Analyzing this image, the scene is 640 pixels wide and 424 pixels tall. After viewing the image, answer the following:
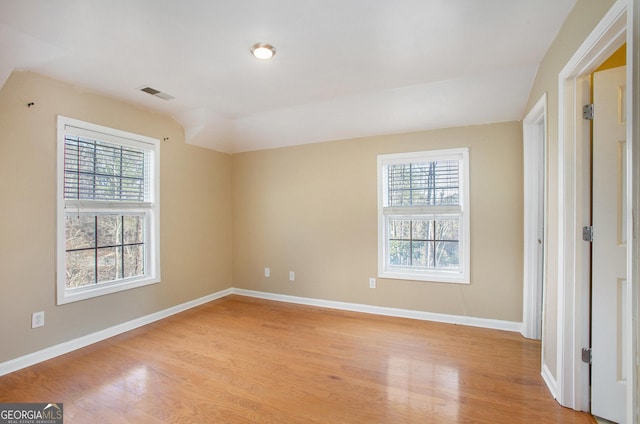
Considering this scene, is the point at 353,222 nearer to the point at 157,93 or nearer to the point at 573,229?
the point at 573,229

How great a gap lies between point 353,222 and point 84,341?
306 cm

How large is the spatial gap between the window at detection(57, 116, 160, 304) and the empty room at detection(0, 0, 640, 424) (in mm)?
22

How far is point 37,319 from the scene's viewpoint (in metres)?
2.46

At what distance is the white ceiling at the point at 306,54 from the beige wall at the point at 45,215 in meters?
0.19

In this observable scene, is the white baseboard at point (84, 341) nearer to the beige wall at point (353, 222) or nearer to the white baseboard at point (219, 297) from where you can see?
the white baseboard at point (219, 297)

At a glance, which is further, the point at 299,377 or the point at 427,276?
the point at 427,276

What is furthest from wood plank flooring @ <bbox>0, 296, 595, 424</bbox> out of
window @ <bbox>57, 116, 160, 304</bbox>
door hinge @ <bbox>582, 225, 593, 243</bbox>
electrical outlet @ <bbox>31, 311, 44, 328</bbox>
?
door hinge @ <bbox>582, 225, 593, 243</bbox>

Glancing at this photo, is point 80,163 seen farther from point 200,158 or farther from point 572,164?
point 572,164

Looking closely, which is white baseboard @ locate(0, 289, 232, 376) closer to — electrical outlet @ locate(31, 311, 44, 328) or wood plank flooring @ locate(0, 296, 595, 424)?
wood plank flooring @ locate(0, 296, 595, 424)

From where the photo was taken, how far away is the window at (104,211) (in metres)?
2.69

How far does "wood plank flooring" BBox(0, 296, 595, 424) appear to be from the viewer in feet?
6.05

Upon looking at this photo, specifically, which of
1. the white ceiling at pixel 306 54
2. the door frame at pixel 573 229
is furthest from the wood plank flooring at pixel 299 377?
the white ceiling at pixel 306 54

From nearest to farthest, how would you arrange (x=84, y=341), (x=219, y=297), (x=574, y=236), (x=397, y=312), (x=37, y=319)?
(x=574, y=236) < (x=37, y=319) < (x=84, y=341) < (x=397, y=312) < (x=219, y=297)

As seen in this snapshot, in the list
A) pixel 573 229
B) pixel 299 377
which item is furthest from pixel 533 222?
pixel 299 377
